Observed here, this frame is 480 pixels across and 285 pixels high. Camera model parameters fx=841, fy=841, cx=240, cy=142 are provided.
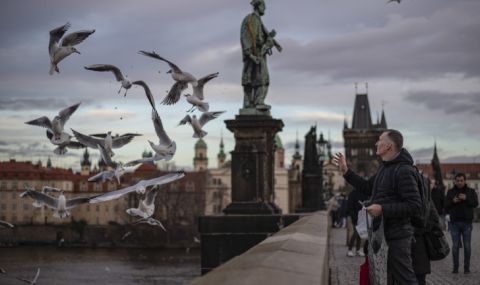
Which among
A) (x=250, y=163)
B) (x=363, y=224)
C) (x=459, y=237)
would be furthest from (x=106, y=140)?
(x=250, y=163)

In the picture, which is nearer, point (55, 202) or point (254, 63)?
point (55, 202)

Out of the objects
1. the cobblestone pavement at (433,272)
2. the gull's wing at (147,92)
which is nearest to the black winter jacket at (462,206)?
the cobblestone pavement at (433,272)

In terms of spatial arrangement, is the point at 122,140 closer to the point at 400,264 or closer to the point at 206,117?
the point at 206,117

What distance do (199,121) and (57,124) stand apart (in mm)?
2064

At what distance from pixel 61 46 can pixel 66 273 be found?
40055 millimetres

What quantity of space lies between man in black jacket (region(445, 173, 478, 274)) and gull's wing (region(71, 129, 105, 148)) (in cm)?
568

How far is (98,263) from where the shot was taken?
199ft

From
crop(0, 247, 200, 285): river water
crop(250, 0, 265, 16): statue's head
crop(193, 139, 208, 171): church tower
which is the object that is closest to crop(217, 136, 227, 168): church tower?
crop(193, 139, 208, 171): church tower

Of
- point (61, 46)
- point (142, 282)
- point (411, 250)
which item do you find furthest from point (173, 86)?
point (142, 282)

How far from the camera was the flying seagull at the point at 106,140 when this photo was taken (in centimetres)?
1007

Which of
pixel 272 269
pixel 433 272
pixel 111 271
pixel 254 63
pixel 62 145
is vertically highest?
pixel 254 63

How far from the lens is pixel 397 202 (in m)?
6.11

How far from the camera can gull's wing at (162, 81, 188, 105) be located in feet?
→ 34.7

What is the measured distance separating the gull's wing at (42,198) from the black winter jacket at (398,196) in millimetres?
4536
